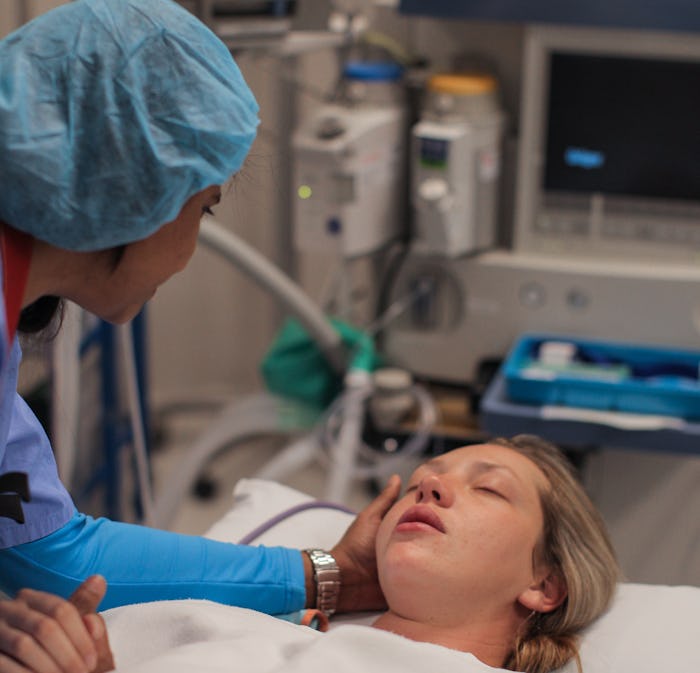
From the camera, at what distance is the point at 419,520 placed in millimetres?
1617

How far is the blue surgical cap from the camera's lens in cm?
111

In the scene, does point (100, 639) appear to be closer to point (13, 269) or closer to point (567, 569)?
point (13, 269)

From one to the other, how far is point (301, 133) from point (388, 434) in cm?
72

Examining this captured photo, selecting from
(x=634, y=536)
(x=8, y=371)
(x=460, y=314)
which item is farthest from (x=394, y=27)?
(x=8, y=371)

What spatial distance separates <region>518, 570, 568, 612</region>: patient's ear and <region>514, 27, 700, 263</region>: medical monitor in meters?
1.21

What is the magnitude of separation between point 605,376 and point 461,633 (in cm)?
97

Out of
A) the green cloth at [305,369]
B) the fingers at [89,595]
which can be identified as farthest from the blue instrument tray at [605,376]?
the fingers at [89,595]

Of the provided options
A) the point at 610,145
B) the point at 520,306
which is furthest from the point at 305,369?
the point at 610,145

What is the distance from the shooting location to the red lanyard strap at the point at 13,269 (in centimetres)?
108

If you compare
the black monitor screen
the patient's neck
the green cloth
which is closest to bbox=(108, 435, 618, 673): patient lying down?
the patient's neck

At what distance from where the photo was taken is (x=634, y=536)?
270cm

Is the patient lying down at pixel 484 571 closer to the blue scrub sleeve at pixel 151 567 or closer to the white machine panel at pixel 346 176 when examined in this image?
the blue scrub sleeve at pixel 151 567

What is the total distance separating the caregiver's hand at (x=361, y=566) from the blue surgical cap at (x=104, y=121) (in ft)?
2.37

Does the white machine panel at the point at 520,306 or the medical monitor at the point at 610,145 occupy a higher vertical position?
the medical monitor at the point at 610,145
